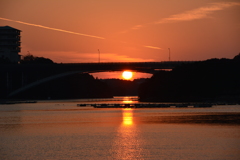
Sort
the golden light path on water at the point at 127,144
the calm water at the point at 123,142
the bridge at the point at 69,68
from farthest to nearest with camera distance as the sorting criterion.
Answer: the bridge at the point at 69,68 → the calm water at the point at 123,142 → the golden light path on water at the point at 127,144

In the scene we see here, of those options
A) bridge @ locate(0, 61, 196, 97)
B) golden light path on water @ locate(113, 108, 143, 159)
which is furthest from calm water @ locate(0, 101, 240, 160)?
bridge @ locate(0, 61, 196, 97)

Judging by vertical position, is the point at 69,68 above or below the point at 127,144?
above

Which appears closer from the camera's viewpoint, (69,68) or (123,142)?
(123,142)

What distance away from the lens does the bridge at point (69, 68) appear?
156 meters

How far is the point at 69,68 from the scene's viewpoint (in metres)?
160

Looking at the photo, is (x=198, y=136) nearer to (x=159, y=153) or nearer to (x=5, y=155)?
(x=159, y=153)

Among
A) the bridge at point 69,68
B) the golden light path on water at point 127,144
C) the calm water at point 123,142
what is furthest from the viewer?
the bridge at point 69,68

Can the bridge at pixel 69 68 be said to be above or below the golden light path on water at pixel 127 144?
above

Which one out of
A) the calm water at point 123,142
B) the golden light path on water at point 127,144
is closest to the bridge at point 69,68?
the calm water at point 123,142

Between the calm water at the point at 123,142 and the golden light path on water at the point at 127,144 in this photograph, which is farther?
the calm water at the point at 123,142

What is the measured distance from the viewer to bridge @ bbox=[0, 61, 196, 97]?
156375 mm

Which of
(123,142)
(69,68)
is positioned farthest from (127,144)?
(69,68)

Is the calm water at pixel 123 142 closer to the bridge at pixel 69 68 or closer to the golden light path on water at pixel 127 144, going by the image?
the golden light path on water at pixel 127 144

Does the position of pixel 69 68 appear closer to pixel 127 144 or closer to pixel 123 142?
pixel 123 142
